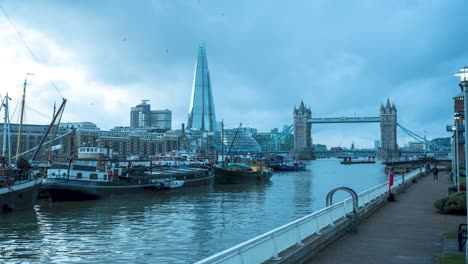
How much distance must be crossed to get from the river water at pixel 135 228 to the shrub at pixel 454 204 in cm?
944

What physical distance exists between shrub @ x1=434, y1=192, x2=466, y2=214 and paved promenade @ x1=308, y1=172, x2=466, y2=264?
0.48m

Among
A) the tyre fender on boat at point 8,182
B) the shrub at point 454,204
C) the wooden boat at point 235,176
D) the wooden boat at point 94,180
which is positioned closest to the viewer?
the shrub at point 454,204

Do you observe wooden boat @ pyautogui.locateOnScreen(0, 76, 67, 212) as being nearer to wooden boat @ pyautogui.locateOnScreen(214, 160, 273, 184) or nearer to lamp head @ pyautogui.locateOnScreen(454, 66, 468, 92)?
lamp head @ pyautogui.locateOnScreen(454, 66, 468, 92)

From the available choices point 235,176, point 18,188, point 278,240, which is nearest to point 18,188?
point 18,188

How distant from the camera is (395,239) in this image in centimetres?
1786

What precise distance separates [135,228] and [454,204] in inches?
686

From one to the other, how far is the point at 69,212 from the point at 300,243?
30.5 metres

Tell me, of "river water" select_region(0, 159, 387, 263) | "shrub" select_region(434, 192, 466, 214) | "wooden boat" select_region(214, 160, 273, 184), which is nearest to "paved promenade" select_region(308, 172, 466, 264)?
"shrub" select_region(434, 192, 466, 214)

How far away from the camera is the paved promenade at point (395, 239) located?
14.6 metres

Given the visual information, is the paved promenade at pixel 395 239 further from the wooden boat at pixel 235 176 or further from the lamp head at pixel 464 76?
the wooden boat at pixel 235 176

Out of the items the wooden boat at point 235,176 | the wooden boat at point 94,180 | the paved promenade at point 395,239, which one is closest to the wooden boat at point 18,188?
the wooden boat at point 94,180

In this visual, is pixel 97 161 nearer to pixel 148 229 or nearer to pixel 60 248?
pixel 148 229

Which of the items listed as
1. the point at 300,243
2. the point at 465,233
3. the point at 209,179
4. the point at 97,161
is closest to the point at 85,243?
the point at 300,243

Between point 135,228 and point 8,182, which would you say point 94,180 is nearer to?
point 8,182
